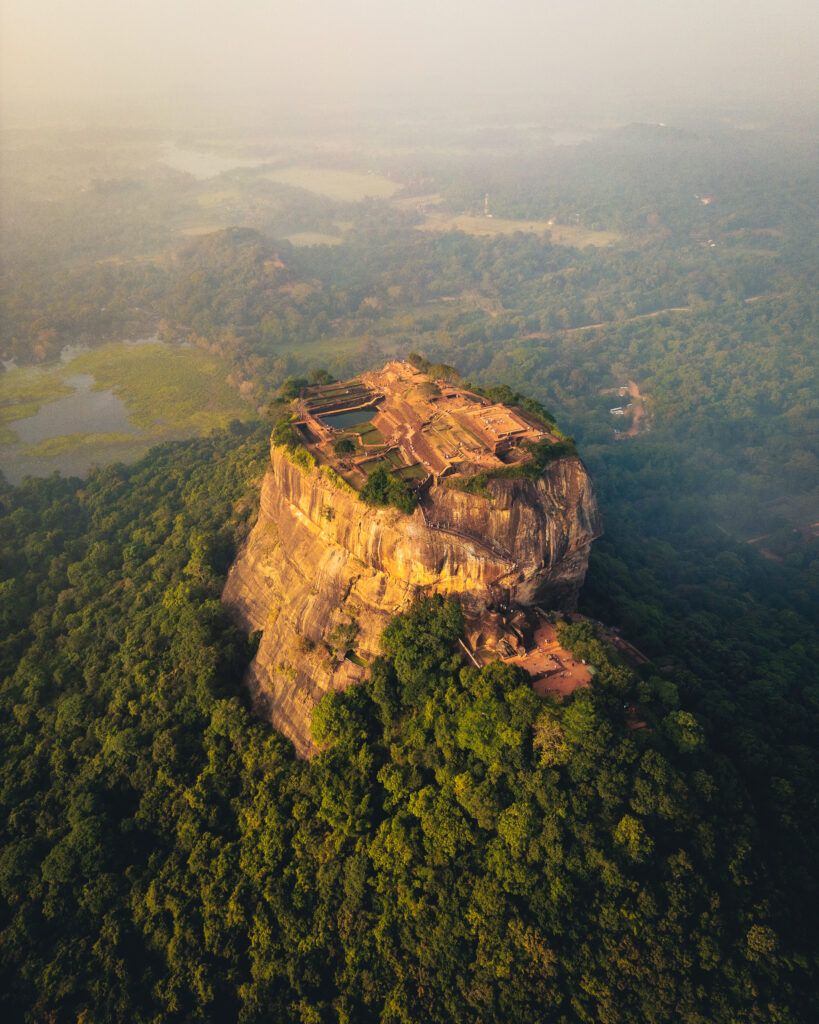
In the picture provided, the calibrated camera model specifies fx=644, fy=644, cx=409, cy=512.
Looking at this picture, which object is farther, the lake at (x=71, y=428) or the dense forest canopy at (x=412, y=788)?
the lake at (x=71, y=428)

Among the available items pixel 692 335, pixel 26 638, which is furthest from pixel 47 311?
pixel 692 335

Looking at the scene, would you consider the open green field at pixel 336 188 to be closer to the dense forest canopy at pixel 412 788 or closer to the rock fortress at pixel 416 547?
the dense forest canopy at pixel 412 788

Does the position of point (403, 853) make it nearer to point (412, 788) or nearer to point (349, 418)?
point (412, 788)

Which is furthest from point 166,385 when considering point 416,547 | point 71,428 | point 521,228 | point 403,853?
point 521,228

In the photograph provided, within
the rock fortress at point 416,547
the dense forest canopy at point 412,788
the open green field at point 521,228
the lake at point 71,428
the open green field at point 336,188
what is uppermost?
the rock fortress at point 416,547

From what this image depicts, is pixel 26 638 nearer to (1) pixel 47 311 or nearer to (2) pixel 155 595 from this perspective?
(2) pixel 155 595

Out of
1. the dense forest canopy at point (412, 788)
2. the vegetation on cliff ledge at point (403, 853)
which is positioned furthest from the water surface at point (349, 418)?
the vegetation on cliff ledge at point (403, 853)
